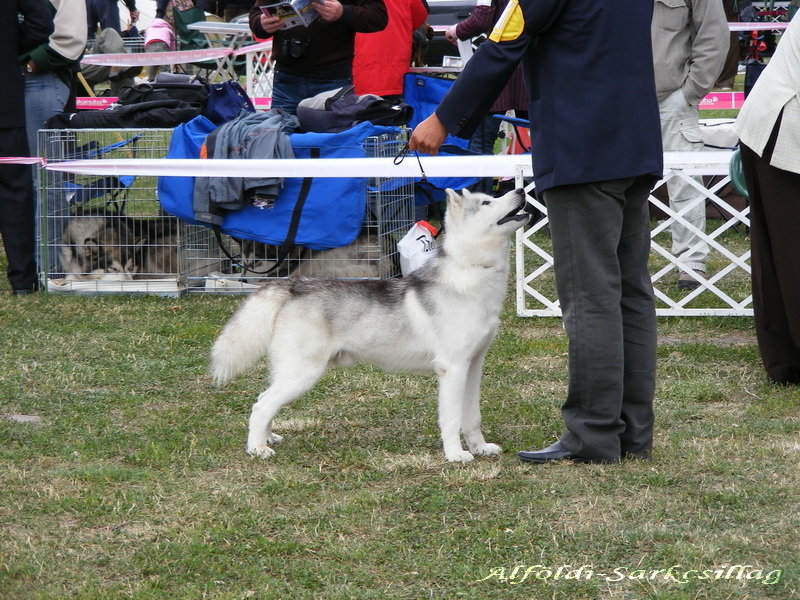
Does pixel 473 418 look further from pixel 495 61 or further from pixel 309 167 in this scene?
pixel 309 167

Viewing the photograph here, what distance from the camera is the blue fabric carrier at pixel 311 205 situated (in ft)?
21.4

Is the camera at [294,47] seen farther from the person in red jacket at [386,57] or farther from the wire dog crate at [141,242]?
the person in red jacket at [386,57]

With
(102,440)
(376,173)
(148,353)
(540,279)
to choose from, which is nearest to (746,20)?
(540,279)

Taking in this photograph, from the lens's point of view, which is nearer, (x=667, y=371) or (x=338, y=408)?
(x=338, y=408)

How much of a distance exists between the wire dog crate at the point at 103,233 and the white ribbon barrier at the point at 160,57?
658 centimetres

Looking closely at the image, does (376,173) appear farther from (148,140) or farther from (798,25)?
(798,25)

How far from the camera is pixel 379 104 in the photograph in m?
7.00

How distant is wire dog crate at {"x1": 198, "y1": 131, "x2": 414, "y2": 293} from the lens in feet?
22.1

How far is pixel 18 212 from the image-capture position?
6.87m

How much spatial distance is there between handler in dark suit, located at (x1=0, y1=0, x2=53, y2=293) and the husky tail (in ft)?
11.8

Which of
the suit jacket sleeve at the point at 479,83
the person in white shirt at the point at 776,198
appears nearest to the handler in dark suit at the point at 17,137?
the suit jacket sleeve at the point at 479,83

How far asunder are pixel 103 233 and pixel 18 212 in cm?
61

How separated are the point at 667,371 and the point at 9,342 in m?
3.86

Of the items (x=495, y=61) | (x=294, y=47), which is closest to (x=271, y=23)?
(x=294, y=47)
